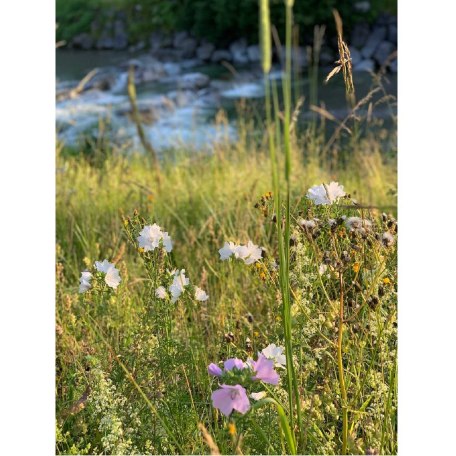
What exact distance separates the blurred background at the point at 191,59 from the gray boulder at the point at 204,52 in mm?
16

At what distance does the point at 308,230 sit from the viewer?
1589 mm

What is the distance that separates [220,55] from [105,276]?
406 inches

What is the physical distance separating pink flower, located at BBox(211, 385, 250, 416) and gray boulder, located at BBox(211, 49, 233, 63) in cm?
1007

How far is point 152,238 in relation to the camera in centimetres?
165

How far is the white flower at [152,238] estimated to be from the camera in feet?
5.37

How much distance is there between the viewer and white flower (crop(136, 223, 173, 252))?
1.64 metres

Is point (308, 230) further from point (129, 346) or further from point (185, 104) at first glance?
point (185, 104)

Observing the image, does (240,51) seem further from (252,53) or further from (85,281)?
(85,281)

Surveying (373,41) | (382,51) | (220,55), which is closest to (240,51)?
(220,55)

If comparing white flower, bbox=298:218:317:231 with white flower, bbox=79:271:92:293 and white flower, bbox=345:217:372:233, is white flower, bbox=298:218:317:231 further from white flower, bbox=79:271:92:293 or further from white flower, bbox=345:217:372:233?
white flower, bbox=79:271:92:293

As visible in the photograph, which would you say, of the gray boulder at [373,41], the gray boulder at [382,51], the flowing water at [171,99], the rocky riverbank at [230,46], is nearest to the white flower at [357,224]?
the flowing water at [171,99]

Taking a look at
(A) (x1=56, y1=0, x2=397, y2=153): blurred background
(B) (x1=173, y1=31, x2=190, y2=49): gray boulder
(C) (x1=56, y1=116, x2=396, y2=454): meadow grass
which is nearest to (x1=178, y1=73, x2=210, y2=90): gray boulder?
(A) (x1=56, y1=0, x2=397, y2=153): blurred background
